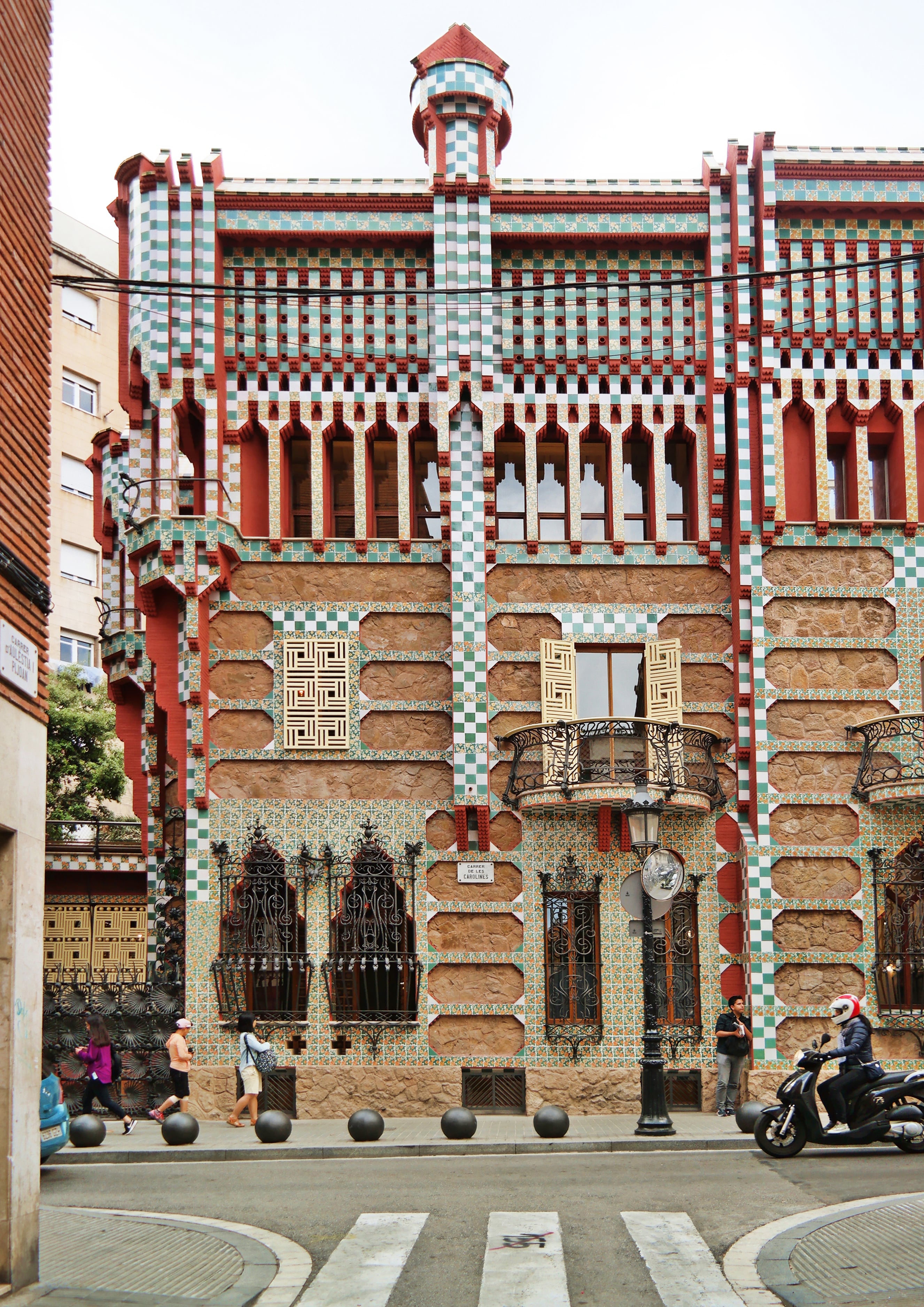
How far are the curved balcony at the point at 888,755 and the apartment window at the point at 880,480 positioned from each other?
130 inches

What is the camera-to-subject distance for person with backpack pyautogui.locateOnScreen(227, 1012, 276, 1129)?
19.2 meters

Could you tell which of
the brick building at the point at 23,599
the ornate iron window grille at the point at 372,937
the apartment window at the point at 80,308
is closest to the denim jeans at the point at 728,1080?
the ornate iron window grille at the point at 372,937

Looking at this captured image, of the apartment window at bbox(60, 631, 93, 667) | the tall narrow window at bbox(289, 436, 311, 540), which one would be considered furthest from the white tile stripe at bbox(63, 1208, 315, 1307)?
the apartment window at bbox(60, 631, 93, 667)

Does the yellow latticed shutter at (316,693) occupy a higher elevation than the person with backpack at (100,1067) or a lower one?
higher

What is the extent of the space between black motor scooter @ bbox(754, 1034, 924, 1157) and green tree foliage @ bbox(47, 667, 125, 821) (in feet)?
78.8

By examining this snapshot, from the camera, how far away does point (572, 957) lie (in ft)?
72.4

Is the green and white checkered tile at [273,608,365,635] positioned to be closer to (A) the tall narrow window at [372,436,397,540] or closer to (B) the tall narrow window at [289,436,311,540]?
(B) the tall narrow window at [289,436,311,540]

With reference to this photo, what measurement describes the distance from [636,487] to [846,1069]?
1077cm

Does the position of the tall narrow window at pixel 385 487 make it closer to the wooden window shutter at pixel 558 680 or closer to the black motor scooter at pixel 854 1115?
the wooden window shutter at pixel 558 680

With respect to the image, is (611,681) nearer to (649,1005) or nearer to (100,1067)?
(649,1005)

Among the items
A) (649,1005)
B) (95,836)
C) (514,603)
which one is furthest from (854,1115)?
(95,836)

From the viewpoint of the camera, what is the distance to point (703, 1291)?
959cm

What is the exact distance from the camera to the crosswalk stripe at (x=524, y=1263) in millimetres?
9422

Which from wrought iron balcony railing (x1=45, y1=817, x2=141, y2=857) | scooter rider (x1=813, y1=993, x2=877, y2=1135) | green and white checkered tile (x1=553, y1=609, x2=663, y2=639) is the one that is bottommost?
scooter rider (x1=813, y1=993, x2=877, y2=1135)
